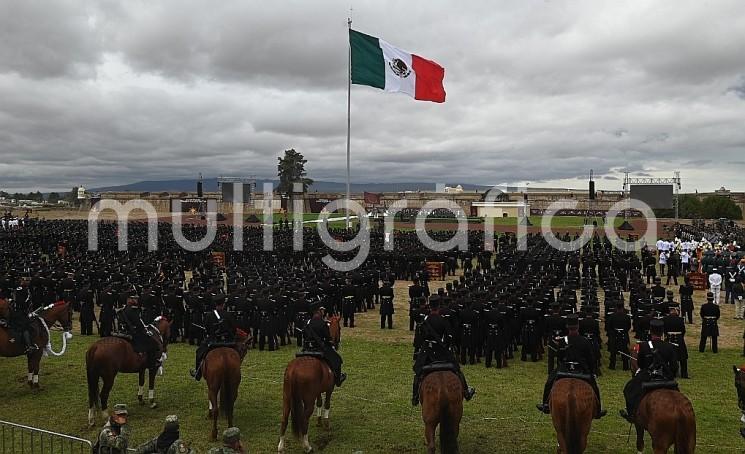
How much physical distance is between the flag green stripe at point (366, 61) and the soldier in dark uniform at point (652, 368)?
73.7 feet

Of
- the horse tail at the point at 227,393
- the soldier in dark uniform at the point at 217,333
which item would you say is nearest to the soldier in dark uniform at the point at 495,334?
the soldier in dark uniform at the point at 217,333

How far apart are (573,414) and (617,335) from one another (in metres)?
6.46

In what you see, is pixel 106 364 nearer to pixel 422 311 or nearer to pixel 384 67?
pixel 422 311

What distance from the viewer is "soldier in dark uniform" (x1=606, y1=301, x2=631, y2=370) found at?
488 inches

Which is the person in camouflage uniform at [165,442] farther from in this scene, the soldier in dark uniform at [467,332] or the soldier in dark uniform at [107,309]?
the soldier in dark uniform at [107,309]

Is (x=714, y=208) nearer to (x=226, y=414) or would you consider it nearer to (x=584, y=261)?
(x=584, y=261)

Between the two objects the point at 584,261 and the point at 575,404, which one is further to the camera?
the point at 584,261

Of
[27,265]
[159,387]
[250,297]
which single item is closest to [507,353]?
[250,297]

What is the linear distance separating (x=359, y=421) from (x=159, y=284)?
951cm

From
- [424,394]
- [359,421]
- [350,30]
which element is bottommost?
[359,421]

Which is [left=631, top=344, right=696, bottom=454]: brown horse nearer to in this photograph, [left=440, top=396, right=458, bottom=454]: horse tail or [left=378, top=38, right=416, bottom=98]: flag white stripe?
[left=440, top=396, right=458, bottom=454]: horse tail

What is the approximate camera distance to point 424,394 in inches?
292

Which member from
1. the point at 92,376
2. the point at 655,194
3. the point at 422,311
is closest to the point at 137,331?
the point at 92,376

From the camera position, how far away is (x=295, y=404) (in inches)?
310
